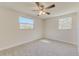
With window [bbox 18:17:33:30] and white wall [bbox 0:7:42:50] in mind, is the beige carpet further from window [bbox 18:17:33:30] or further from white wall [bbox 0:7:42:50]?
window [bbox 18:17:33:30]

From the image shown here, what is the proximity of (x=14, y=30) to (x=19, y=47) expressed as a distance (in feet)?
1.32

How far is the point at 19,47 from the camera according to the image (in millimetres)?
2072

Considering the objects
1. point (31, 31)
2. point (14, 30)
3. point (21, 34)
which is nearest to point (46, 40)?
point (31, 31)

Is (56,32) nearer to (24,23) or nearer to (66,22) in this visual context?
(66,22)

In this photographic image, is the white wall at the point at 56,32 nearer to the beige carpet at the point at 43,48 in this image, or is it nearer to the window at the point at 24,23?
the beige carpet at the point at 43,48

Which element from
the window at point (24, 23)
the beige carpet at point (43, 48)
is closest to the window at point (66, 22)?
the beige carpet at point (43, 48)

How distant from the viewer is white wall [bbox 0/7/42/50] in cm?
194

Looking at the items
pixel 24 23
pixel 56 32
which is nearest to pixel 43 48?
pixel 56 32

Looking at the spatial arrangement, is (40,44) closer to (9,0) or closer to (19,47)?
(19,47)

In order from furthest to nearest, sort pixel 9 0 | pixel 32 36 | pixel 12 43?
pixel 32 36 < pixel 12 43 < pixel 9 0

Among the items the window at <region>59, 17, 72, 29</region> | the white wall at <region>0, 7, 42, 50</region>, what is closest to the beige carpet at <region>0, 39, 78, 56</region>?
the white wall at <region>0, 7, 42, 50</region>

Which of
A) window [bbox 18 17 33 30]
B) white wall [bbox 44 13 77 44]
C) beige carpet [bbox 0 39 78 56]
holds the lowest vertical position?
beige carpet [bbox 0 39 78 56]

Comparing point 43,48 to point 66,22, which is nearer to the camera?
point 66,22

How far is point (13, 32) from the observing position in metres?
1.96
